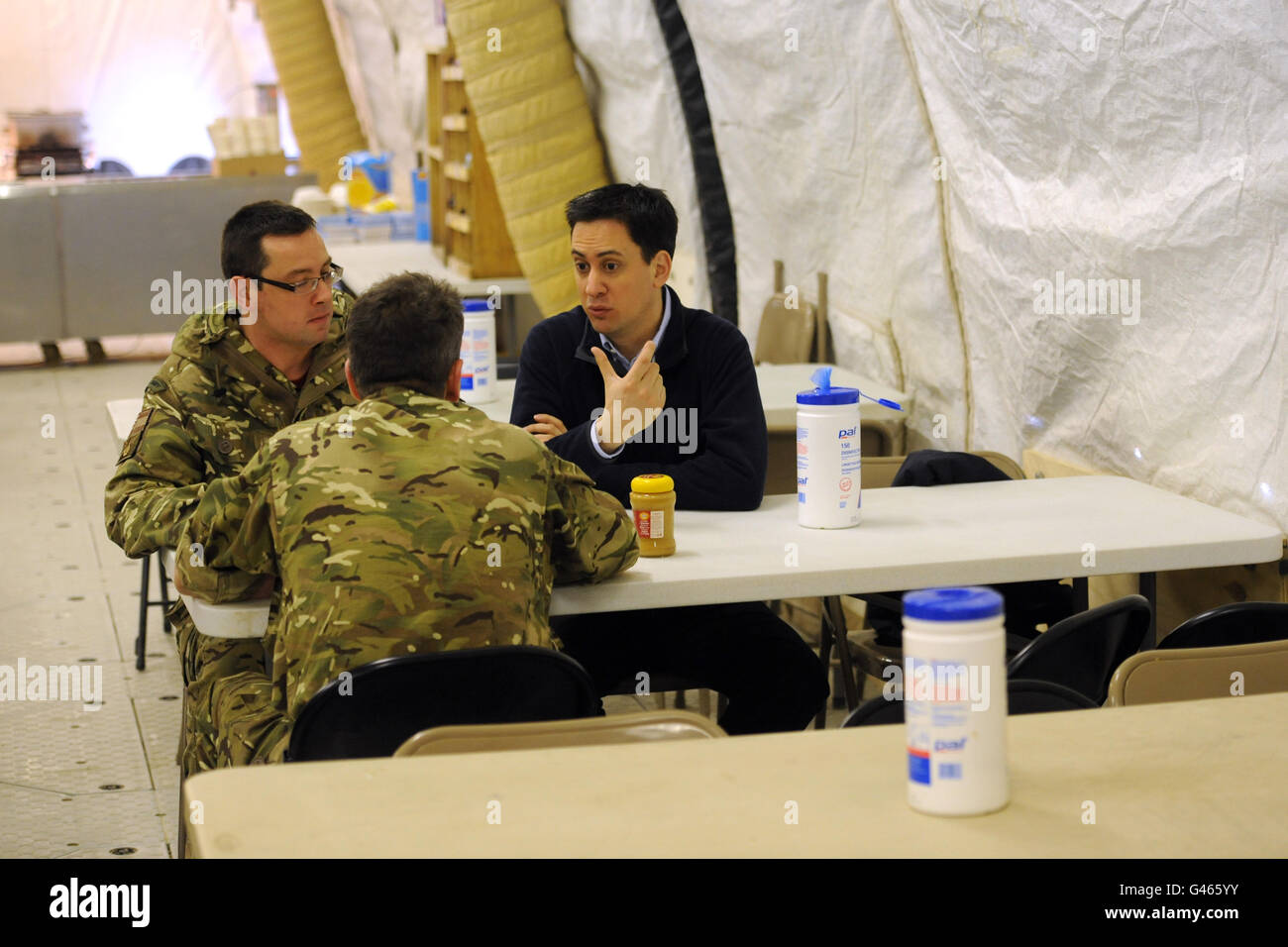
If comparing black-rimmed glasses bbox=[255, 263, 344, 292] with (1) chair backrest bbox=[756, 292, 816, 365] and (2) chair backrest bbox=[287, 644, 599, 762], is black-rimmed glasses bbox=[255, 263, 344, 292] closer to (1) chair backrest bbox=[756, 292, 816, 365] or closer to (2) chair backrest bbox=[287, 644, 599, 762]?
(2) chair backrest bbox=[287, 644, 599, 762]

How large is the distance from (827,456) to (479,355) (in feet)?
5.90

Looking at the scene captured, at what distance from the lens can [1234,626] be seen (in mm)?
2242

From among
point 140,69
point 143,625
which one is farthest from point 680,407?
point 140,69

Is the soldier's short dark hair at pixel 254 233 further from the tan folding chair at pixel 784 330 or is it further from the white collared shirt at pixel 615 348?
the tan folding chair at pixel 784 330

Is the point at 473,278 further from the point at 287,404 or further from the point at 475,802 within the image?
the point at 475,802

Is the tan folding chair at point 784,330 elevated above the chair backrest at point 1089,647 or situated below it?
above

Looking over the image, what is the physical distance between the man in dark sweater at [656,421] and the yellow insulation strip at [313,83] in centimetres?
935

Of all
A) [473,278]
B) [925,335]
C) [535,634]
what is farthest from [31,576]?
[535,634]

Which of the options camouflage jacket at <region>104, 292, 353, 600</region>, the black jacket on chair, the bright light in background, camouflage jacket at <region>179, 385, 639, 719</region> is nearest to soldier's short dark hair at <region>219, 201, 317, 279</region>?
camouflage jacket at <region>104, 292, 353, 600</region>

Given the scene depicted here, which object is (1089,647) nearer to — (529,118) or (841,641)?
(841,641)

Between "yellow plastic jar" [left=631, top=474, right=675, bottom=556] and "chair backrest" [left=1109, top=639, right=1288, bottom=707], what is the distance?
82 centimetres

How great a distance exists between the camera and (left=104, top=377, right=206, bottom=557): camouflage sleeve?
2457 millimetres

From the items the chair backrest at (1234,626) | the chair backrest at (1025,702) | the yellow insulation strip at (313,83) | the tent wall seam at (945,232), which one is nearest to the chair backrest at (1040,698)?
the chair backrest at (1025,702)

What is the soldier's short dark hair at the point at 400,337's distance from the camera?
7.29 feet
